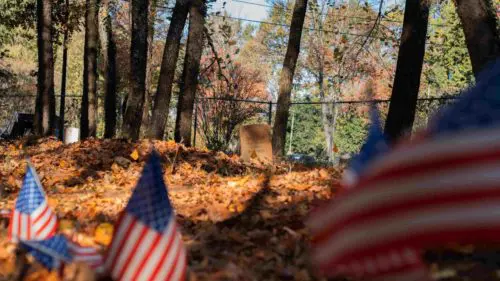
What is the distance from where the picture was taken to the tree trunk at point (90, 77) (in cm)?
2122

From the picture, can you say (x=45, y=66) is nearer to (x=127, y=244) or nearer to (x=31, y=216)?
(x=31, y=216)

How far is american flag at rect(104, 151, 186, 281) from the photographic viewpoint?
301 centimetres

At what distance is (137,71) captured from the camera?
14.0m

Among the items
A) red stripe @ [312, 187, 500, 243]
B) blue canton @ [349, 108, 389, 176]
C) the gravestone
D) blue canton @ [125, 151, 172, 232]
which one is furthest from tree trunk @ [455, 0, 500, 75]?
the gravestone

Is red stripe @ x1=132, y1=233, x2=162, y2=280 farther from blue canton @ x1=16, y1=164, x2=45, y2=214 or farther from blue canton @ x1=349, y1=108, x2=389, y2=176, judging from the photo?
blue canton @ x1=16, y1=164, x2=45, y2=214

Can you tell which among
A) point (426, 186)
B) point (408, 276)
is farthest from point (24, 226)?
point (426, 186)

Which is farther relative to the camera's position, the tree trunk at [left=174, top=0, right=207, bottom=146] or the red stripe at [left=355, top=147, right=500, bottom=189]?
the tree trunk at [left=174, top=0, right=207, bottom=146]

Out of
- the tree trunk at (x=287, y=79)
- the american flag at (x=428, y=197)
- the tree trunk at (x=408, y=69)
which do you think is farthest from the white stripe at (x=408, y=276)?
the tree trunk at (x=287, y=79)

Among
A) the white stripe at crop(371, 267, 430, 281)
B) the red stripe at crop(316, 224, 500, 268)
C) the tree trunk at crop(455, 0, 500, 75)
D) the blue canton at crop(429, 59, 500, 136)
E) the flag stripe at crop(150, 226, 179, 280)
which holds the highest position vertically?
the tree trunk at crop(455, 0, 500, 75)

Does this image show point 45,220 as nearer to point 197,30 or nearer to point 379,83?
point 197,30

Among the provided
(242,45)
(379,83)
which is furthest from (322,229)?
(242,45)

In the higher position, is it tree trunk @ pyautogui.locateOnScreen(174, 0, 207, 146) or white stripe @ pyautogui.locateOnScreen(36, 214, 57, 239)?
tree trunk @ pyautogui.locateOnScreen(174, 0, 207, 146)

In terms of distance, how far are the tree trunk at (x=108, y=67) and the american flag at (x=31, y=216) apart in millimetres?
16616

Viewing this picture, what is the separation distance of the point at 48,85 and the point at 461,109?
2007cm
